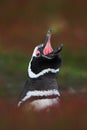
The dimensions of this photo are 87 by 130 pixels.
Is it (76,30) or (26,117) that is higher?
(76,30)

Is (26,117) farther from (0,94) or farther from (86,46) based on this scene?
(86,46)

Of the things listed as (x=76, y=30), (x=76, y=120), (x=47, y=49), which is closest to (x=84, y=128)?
(x=76, y=120)

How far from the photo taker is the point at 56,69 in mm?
1185

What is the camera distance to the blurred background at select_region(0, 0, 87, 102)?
126 centimetres

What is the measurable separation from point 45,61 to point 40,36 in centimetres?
15

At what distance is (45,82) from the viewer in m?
1.18

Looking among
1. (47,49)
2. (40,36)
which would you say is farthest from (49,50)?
(40,36)

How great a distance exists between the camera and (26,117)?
1.17 m

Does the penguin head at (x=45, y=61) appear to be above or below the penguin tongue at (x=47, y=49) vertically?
below

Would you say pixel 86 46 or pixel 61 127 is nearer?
pixel 61 127

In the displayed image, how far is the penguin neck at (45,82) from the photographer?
46.4 inches

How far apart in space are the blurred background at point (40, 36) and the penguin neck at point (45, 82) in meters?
0.04

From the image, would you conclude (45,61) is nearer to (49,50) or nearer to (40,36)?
(49,50)

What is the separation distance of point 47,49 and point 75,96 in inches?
4.3
